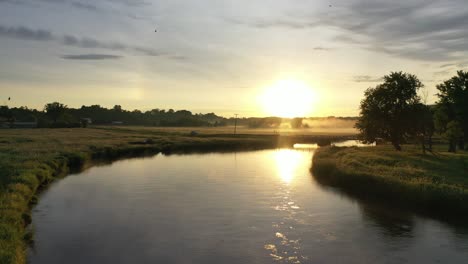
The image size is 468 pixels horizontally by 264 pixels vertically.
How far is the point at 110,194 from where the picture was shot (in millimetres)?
49125

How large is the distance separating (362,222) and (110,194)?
29.2m

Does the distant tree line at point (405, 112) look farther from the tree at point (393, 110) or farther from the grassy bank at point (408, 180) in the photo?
the grassy bank at point (408, 180)

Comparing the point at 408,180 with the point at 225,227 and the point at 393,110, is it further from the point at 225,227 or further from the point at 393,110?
the point at 393,110

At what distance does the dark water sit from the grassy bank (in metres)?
3.88

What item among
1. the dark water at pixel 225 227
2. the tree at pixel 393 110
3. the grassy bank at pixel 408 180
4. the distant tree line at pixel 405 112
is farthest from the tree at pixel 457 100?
the dark water at pixel 225 227

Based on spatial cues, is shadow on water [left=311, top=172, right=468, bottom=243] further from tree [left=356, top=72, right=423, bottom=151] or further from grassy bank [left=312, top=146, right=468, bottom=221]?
tree [left=356, top=72, right=423, bottom=151]

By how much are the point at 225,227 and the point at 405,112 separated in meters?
58.8

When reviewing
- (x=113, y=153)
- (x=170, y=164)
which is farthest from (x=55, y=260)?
(x=113, y=153)

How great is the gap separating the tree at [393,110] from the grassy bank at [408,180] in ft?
35.8

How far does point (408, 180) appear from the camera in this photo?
159ft

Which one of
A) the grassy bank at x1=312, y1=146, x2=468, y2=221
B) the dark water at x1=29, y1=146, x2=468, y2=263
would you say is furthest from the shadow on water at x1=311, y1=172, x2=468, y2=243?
the grassy bank at x1=312, y1=146, x2=468, y2=221

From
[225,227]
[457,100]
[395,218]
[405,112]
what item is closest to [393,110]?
[405,112]

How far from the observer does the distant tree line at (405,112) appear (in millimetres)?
80062

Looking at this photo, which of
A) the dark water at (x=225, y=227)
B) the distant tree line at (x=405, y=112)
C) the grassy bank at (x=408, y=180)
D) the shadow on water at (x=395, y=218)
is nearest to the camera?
the dark water at (x=225, y=227)
